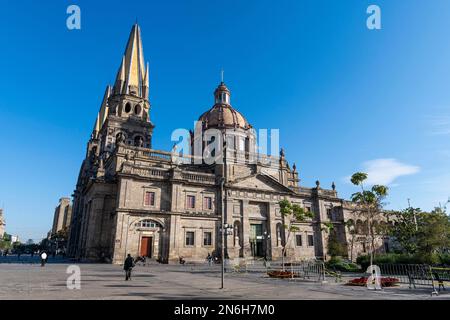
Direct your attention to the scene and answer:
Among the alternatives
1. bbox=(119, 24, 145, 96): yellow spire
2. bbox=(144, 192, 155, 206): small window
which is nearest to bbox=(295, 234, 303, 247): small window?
bbox=(144, 192, 155, 206): small window

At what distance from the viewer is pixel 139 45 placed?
54688 millimetres

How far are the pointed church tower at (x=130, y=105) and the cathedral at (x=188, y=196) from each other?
17cm

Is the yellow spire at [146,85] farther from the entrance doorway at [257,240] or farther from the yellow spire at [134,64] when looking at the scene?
the entrance doorway at [257,240]

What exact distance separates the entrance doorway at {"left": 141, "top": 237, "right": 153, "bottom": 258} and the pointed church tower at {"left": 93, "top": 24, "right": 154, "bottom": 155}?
18216mm

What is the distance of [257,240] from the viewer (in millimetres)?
40969

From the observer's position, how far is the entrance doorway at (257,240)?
40.4 metres

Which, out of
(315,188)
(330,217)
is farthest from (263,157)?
(330,217)

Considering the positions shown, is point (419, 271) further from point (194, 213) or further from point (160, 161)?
point (160, 161)

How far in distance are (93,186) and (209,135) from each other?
2053cm

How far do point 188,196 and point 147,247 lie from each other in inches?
309

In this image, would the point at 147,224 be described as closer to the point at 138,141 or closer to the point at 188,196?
the point at 188,196

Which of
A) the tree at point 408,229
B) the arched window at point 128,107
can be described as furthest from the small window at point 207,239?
the arched window at point 128,107

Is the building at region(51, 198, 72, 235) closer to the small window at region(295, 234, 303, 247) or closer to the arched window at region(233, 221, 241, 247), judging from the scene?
the arched window at region(233, 221, 241, 247)

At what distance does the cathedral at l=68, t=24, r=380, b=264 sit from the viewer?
34000 mm
